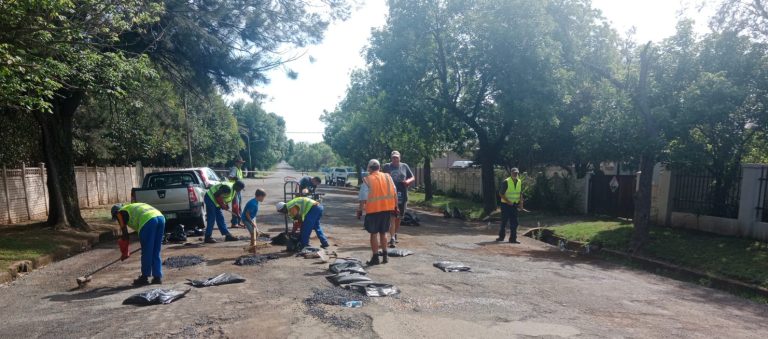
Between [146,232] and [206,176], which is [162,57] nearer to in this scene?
[206,176]

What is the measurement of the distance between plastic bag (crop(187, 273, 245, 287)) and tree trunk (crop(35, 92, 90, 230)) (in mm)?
7678

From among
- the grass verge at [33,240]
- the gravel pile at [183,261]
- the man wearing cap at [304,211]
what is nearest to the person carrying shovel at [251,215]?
the man wearing cap at [304,211]

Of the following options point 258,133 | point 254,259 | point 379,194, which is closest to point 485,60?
point 379,194

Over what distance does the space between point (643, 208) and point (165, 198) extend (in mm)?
10516

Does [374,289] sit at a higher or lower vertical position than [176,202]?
lower

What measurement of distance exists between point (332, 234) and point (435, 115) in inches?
340

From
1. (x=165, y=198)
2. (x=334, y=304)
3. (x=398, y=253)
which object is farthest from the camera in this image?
(x=165, y=198)

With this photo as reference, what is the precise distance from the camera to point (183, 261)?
7941 millimetres

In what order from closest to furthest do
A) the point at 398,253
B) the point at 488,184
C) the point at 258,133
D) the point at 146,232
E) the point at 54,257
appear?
1. the point at 146,232
2. the point at 398,253
3. the point at 54,257
4. the point at 488,184
5. the point at 258,133

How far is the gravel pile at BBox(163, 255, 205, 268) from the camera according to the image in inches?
305

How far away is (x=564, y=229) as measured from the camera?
1349 cm

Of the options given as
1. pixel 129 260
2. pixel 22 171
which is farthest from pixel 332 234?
pixel 22 171

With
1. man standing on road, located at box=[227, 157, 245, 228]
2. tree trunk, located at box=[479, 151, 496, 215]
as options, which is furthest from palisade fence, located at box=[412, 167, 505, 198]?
man standing on road, located at box=[227, 157, 245, 228]

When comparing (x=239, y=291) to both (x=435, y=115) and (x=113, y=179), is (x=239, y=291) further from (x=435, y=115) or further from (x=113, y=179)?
(x=113, y=179)
